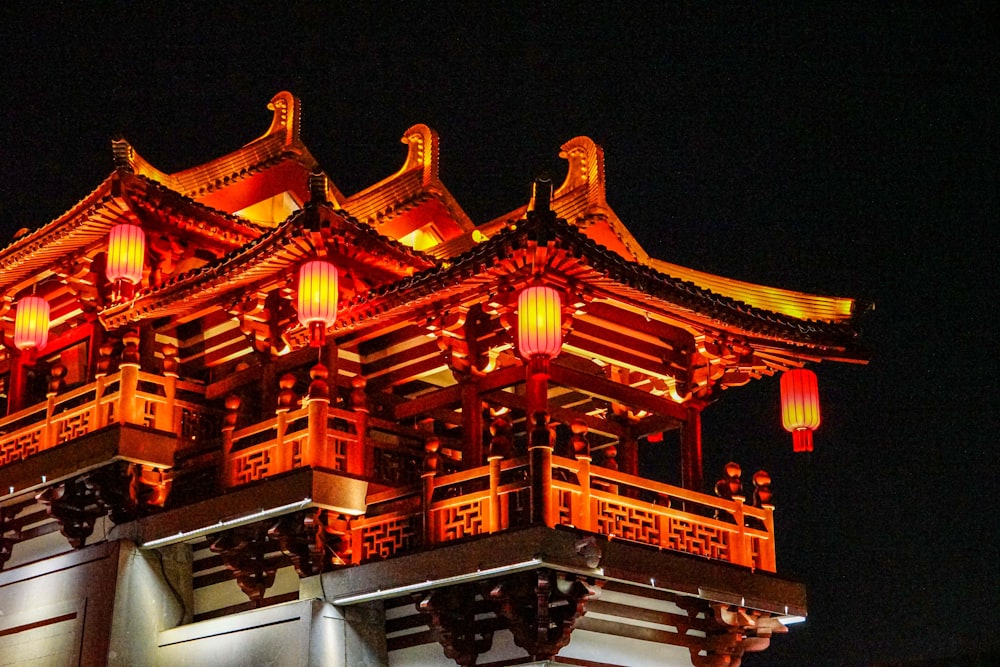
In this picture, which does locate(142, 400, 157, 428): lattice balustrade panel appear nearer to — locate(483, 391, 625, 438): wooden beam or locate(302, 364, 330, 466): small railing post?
locate(302, 364, 330, 466): small railing post

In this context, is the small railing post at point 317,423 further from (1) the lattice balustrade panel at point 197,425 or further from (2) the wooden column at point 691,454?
(2) the wooden column at point 691,454

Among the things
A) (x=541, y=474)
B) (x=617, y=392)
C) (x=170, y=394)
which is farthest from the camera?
(x=170, y=394)

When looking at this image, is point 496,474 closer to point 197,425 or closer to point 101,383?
point 197,425

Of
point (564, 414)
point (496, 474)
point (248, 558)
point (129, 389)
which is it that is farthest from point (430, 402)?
point (129, 389)

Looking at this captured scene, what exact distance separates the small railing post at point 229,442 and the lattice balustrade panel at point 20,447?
96.5 inches

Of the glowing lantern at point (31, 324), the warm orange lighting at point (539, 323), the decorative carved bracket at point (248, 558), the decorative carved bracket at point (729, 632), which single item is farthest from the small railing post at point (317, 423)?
the glowing lantern at point (31, 324)

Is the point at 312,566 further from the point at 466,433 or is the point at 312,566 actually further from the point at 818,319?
the point at 818,319

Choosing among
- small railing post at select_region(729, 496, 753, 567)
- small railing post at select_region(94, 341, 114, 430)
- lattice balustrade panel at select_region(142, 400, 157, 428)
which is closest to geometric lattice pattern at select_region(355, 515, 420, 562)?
lattice balustrade panel at select_region(142, 400, 157, 428)

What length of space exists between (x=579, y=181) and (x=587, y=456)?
3712 mm

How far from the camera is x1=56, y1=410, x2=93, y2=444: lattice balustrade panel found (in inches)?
547

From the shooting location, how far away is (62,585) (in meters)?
14.1

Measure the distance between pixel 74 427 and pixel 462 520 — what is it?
461 cm

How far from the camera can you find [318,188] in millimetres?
12742

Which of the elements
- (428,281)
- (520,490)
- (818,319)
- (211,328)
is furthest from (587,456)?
(211,328)
